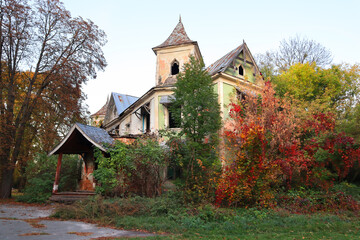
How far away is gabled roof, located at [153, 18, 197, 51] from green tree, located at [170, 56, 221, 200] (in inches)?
274

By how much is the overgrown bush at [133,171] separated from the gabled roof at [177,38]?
11561 mm

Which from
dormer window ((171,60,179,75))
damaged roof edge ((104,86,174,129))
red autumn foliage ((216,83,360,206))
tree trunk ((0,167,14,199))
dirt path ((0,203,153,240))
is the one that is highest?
dormer window ((171,60,179,75))

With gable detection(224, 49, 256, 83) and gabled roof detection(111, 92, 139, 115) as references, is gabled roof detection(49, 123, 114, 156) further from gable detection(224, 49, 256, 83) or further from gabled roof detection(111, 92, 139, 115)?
gabled roof detection(111, 92, 139, 115)

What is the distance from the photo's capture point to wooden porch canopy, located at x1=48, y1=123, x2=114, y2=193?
13195mm

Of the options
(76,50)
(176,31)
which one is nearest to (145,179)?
(76,50)

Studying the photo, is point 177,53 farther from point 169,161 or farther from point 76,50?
point 169,161

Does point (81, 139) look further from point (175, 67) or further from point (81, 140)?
point (175, 67)

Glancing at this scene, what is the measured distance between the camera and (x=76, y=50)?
20391 millimetres

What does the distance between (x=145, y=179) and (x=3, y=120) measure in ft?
36.9

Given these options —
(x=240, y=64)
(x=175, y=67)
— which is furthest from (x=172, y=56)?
(x=240, y=64)

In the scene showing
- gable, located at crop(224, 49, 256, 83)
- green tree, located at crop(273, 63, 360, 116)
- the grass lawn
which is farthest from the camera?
gable, located at crop(224, 49, 256, 83)

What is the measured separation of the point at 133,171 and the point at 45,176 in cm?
848

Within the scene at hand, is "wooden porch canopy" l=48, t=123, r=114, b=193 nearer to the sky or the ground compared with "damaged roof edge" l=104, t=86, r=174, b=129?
nearer to the ground

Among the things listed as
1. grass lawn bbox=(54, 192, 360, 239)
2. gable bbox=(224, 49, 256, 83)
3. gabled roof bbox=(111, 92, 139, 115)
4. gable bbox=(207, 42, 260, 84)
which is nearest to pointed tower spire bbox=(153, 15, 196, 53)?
gable bbox=(207, 42, 260, 84)
